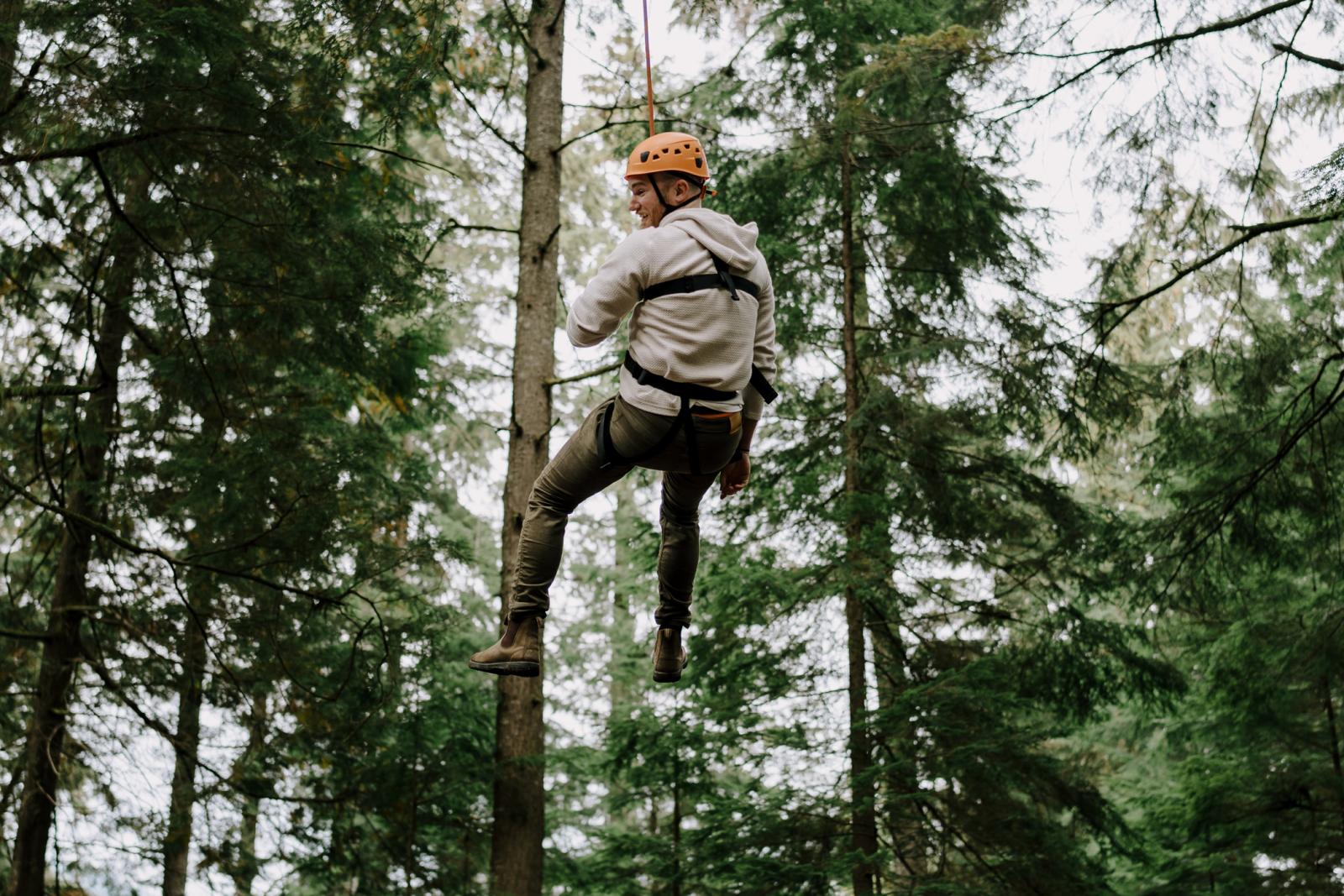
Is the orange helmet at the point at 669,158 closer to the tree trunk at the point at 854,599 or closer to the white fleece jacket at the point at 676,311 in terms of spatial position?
the white fleece jacket at the point at 676,311

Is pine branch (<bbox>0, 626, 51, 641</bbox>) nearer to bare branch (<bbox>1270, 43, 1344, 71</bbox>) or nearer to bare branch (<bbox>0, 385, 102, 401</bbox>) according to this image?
bare branch (<bbox>0, 385, 102, 401</bbox>)

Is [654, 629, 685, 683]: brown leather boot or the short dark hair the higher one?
the short dark hair

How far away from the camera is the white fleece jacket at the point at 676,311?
12.4 ft

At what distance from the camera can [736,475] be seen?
4.50 m

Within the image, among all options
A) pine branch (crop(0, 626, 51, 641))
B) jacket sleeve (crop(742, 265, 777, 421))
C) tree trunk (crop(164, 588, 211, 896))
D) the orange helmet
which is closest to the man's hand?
jacket sleeve (crop(742, 265, 777, 421))

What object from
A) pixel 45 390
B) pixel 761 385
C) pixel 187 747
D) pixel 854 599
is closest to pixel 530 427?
pixel 854 599

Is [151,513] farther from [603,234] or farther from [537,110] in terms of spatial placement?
[603,234]

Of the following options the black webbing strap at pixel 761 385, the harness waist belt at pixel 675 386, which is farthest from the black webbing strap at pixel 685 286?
the black webbing strap at pixel 761 385

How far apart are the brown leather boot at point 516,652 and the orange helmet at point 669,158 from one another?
61.5 inches

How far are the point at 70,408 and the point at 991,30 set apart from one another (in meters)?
6.80

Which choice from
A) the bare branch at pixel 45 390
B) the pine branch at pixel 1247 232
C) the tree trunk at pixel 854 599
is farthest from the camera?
the tree trunk at pixel 854 599

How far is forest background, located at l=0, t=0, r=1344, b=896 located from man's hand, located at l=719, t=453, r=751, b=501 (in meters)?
3.36

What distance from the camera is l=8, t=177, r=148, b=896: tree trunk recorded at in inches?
319

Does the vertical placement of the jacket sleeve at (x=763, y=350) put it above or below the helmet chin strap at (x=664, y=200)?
below
